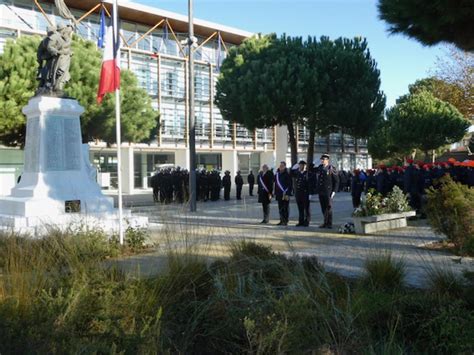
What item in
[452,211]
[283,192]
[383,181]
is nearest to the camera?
[452,211]

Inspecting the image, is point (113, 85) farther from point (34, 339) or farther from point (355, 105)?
point (355, 105)

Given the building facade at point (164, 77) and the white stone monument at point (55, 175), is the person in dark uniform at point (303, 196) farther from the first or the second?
the building facade at point (164, 77)

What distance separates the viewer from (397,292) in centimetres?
519

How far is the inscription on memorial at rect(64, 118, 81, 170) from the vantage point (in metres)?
11.9

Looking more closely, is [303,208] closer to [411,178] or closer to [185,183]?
[411,178]

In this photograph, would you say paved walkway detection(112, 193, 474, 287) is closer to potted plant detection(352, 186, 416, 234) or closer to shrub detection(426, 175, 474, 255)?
shrub detection(426, 175, 474, 255)

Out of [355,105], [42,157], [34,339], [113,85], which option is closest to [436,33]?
[34,339]

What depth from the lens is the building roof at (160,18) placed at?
4171cm

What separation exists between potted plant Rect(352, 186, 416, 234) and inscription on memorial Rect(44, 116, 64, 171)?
6.72 meters

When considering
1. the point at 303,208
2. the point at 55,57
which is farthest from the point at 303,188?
the point at 55,57

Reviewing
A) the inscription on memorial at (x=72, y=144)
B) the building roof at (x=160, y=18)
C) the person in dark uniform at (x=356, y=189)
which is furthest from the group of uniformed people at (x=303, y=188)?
the building roof at (x=160, y=18)

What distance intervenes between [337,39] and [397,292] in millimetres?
25141

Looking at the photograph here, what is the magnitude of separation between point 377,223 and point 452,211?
311 cm

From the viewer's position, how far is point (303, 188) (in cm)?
1413
